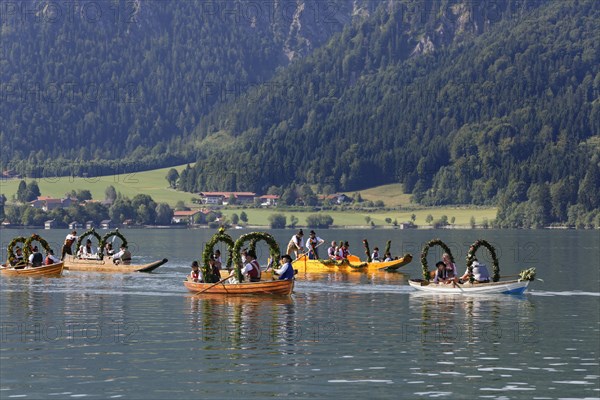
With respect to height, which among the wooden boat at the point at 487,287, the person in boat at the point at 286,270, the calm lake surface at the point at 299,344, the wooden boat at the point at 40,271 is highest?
the person in boat at the point at 286,270

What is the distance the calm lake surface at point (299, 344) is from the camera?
46906 mm

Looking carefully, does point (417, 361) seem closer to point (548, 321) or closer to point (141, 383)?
point (141, 383)

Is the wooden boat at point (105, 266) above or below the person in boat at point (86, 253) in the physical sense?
below

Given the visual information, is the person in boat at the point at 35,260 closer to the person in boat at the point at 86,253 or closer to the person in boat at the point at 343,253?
the person in boat at the point at 86,253

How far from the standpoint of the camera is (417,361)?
53062 mm

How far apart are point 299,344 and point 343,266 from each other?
2305 inches

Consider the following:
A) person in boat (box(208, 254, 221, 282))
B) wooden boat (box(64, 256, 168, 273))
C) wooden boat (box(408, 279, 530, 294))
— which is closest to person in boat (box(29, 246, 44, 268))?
wooden boat (box(64, 256, 168, 273))

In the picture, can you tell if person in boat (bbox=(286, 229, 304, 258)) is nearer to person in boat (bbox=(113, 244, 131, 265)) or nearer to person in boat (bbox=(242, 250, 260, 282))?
person in boat (bbox=(113, 244, 131, 265))

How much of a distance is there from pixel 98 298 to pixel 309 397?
1657 inches

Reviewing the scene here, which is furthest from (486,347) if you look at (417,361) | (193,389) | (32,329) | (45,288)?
(45,288)

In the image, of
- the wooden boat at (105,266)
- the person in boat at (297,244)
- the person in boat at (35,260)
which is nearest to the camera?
the person in boat at (35,260)

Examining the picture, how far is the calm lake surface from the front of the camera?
154ft

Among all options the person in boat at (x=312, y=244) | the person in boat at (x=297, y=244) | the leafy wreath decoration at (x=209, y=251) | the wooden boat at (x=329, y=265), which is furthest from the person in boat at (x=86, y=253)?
the leafy wreath decoration at (x=209, y=251)

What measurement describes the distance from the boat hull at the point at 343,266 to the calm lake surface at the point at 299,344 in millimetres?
21844
